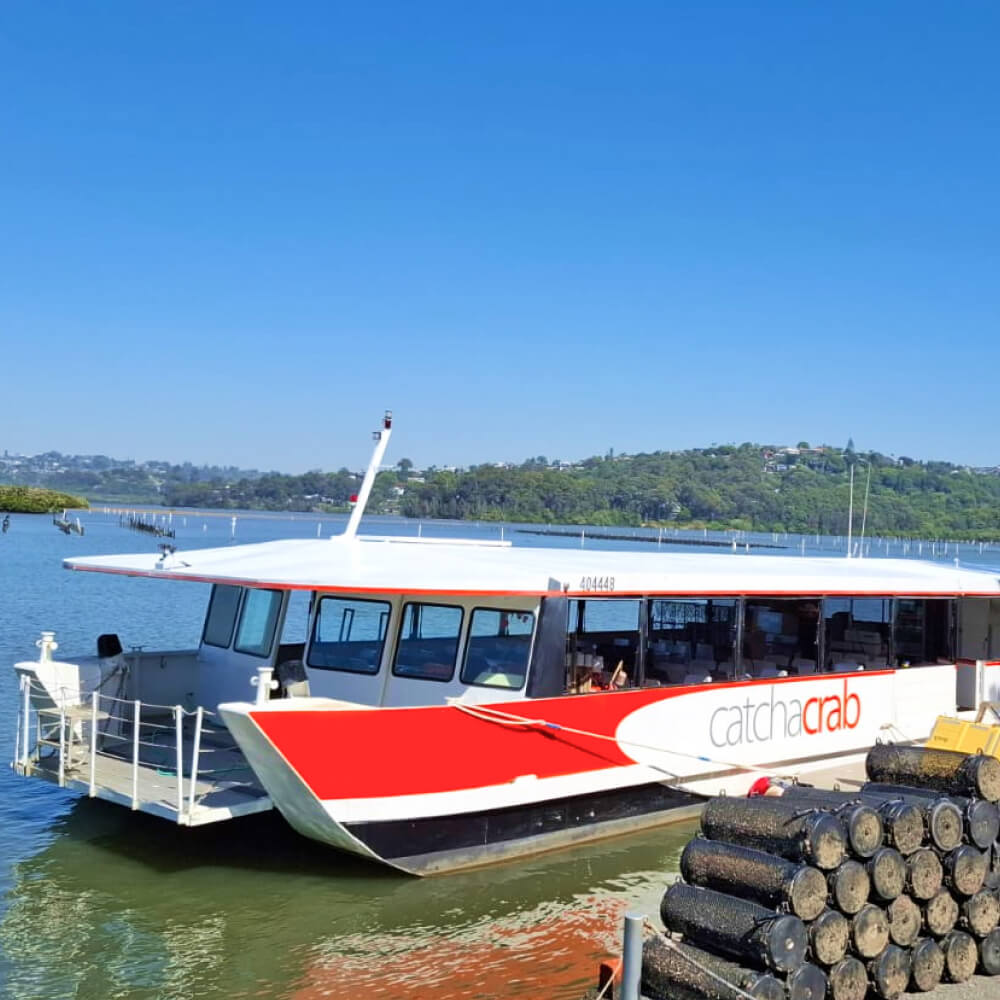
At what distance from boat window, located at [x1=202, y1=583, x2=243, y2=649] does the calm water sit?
81.3 inches

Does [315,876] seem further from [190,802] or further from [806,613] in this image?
[806,613]

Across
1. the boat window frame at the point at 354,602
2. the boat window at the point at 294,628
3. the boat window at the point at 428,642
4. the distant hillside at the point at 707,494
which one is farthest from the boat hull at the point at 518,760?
the distant hillside at the point at 707,494

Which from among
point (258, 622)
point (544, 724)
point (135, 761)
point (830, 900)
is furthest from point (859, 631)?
point (135, 761)

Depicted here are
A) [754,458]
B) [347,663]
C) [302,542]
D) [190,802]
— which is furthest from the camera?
[754,458]

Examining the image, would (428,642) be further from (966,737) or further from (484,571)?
(966,737)

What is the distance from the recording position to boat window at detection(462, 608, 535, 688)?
10.9 m

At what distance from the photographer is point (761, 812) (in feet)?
25.4

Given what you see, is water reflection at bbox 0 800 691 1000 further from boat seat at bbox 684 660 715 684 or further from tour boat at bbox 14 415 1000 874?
boat seat at bbox 684 660 715 684

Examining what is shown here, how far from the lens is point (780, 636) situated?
14.4 meters

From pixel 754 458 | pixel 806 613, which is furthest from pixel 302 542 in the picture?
pixel 754 458

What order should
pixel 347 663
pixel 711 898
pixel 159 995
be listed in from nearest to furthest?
pixel 711 898, pixel 159 995, pixel 347 663

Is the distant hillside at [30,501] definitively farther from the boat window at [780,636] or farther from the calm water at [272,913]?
the boat window at [780,636]


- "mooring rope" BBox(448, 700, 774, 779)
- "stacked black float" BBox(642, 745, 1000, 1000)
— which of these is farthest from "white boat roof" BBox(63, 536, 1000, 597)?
"stacked black float" BBox(642, 745, 1000, 1000)

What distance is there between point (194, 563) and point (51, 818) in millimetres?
3851
